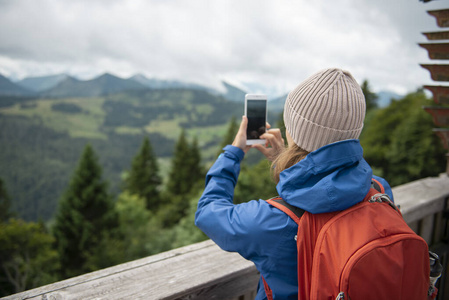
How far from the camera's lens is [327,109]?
124 cm

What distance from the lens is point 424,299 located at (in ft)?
3.92

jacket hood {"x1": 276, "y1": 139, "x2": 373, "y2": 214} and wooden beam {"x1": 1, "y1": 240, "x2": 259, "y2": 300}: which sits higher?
jacket hood {"x1": 276, "y1": 139, "x2": 373, "y2": 214}

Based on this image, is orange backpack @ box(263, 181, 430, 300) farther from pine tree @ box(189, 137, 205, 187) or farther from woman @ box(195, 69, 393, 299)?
pine tree @ box(189, 137, 205, 187)

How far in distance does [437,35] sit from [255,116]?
7.39 ft

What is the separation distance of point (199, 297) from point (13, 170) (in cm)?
14843

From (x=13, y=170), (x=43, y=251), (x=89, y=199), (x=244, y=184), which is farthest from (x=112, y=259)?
(x=13, y=170)

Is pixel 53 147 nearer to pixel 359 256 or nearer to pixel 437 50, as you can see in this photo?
pixel 437 50

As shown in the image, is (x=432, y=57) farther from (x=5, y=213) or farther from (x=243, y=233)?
(x=5, y=213)

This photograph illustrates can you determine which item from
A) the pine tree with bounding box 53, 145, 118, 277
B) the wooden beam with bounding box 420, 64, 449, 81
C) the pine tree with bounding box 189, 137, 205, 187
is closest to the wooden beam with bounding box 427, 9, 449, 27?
the wooden beam with bounding box 420, 64, 449, 81

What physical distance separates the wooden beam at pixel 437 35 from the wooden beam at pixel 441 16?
11 cm

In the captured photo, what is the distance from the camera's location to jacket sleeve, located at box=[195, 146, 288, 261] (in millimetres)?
1217

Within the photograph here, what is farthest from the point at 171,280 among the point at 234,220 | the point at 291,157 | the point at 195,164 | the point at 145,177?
the point at 145,177

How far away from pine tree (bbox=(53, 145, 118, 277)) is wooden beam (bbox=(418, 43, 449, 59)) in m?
37.9

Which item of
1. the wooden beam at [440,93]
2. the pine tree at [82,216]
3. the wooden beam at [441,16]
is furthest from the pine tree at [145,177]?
the wooden beam at [441,16]
